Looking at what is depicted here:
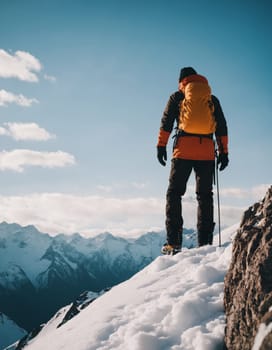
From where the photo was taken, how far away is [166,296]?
4898 mm

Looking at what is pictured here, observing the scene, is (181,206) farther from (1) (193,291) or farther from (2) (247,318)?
(2) (247,318)

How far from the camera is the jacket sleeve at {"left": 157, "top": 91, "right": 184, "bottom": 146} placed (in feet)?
25.4

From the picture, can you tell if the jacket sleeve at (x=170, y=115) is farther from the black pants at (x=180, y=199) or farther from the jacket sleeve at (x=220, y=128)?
the jacket sleeve at (x=220, y=128)

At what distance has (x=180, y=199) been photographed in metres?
7.72

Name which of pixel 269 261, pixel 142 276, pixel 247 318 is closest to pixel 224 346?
pixel 247 318

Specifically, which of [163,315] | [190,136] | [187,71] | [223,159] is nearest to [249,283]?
[163,315]

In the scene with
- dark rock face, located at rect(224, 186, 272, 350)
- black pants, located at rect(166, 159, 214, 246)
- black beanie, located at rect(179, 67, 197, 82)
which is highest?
black beanie, located at rect(179, 67, 197, 82)

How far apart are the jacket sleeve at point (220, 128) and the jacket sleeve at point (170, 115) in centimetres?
83

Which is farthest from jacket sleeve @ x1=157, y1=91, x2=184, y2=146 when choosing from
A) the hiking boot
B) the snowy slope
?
the snowy slope

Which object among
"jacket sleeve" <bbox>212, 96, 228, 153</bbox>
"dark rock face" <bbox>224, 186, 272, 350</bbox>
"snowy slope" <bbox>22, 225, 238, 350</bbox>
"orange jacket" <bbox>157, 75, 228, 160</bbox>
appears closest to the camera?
"dark rock face" <bbox>224, 186, 272, 350</bbox>

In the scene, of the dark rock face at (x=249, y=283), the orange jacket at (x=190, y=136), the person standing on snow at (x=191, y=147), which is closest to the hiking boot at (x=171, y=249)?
the person standing on snow at (x=191, y=147)

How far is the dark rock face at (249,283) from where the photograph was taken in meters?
3.41

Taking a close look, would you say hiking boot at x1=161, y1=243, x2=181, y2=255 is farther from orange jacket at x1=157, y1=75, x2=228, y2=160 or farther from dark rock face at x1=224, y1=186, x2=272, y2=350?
dark rock face at x1=224, y1=186, x2=272, y2=350

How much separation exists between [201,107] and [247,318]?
476cm
